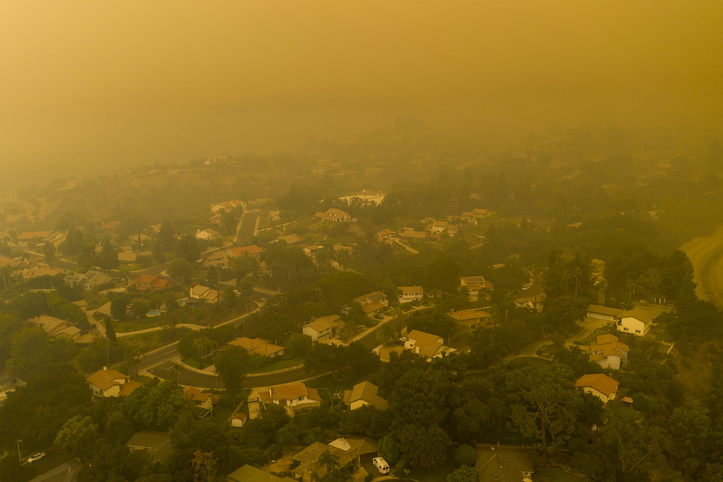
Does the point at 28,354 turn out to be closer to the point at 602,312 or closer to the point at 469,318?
the point at 469,318

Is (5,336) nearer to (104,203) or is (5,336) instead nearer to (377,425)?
(377,425)

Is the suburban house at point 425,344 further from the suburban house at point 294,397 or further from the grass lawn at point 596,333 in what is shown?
the grass lawn at point 596,333

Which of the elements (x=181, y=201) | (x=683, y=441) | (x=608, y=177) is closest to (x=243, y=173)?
(x=181, y=201)

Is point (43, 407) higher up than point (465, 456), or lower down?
higher up

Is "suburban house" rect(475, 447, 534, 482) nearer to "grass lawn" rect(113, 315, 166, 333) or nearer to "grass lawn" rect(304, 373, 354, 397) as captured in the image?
"grass lawn" rect(304, 373, 354, 397)

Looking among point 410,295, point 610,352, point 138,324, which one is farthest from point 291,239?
point 610,352
